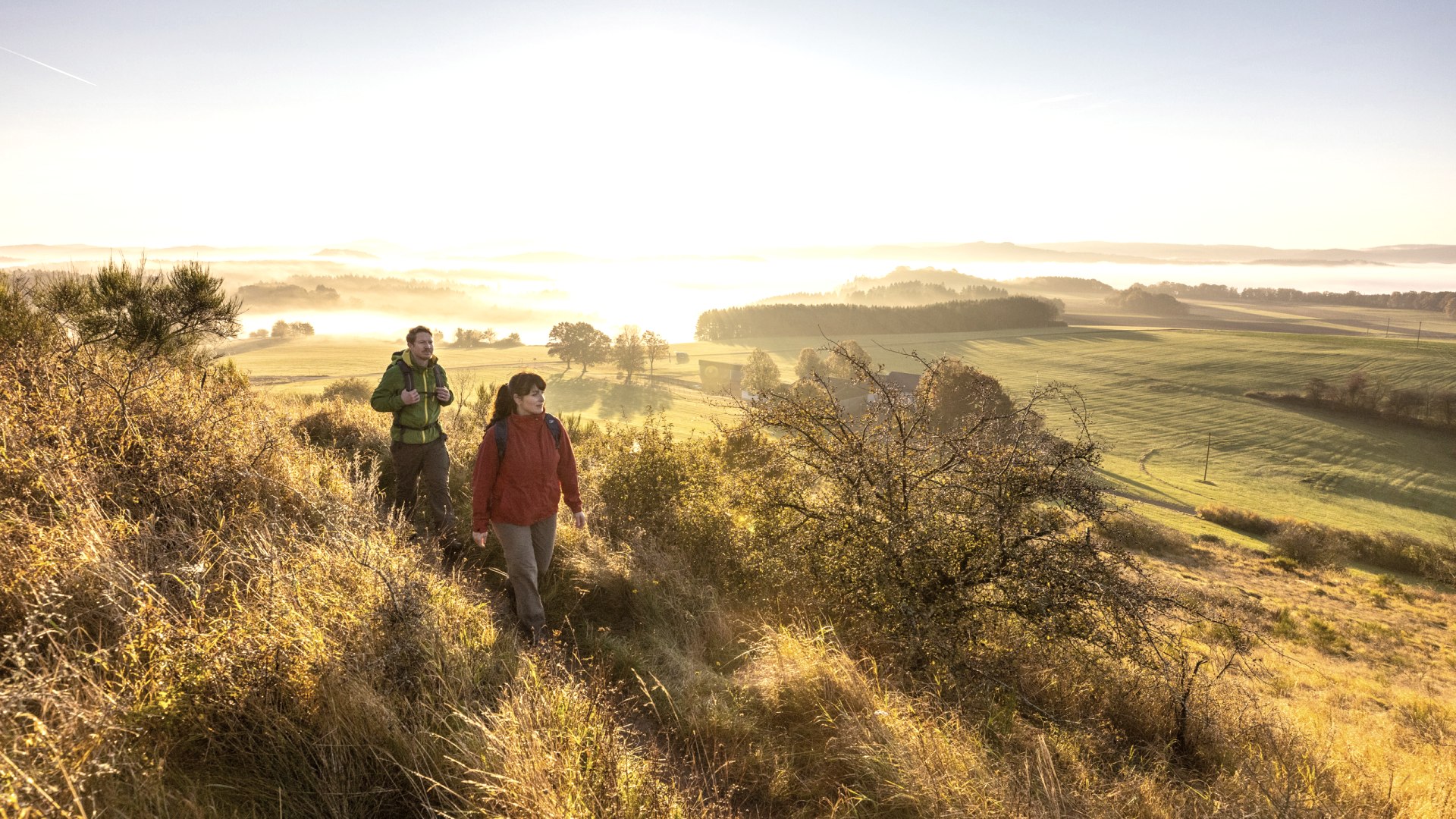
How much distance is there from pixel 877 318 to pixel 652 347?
58557 millimetres

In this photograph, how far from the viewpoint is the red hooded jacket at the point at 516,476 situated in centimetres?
476

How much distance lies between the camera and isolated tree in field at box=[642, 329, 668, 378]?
79.4m

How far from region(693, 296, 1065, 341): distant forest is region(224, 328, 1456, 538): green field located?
16.7 meters

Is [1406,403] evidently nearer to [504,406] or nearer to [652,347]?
[652,347]

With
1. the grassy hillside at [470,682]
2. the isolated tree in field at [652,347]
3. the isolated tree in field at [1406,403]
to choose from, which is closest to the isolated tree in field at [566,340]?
the isolated tree in field at [652,347]

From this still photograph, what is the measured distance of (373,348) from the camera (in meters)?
78.4

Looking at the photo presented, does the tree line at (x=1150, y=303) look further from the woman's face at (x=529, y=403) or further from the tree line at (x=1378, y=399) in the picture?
the woman's face at (x=529, y=403)

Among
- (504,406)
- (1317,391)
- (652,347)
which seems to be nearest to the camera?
(504,406)

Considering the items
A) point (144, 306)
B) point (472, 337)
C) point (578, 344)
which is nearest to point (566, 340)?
point (578, 344)

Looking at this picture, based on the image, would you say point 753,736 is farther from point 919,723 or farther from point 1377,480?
point 1377,480

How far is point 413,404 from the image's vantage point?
241 inches

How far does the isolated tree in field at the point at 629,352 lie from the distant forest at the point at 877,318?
Answer: 47077 mm

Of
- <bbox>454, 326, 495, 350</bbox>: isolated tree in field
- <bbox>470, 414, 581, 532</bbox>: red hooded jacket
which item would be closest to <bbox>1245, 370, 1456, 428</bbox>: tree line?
<bbox>470, 414, 581, 532</bbox>: red hooded jacket

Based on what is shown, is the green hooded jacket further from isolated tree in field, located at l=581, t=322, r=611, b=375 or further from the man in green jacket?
isolated tree in field, located at l=581, t=322, r=611, b=375
